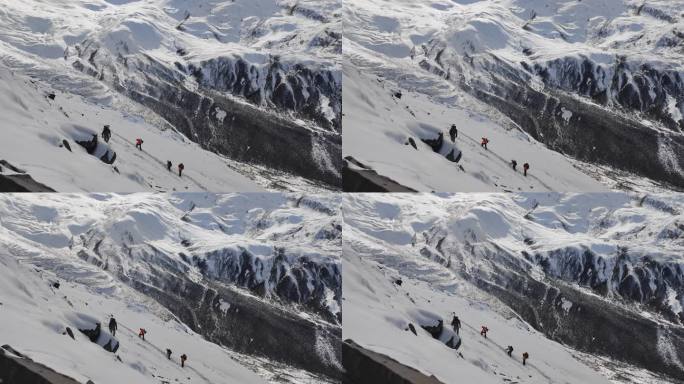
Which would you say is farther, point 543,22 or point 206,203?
point 543,22

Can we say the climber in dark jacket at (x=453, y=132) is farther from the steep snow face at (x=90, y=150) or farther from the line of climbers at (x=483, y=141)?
the steep snow face at (x=90, y=150)

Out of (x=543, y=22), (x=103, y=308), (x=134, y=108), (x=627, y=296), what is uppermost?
(x=543, y=22)

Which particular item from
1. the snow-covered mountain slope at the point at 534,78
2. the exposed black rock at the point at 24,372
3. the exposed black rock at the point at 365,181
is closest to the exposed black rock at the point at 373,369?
the exposed black rock at the point at 365,181

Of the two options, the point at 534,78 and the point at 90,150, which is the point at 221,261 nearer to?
the point at 90,150

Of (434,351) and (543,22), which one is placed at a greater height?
(543,22)

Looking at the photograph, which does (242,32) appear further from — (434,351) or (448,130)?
(434,351)

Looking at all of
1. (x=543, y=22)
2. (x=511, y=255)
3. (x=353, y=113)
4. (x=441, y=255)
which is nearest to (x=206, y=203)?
(x=353, y=113)

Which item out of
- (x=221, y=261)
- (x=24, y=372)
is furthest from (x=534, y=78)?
(x=24, y=372)
